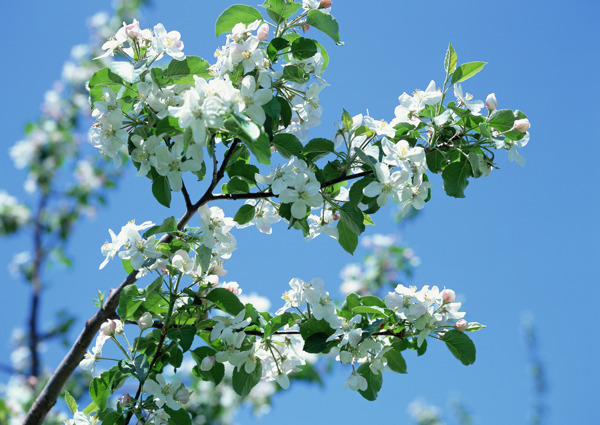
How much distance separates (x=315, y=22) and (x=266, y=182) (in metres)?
0.49

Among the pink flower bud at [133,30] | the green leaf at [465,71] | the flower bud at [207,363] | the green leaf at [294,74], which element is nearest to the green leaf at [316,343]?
the flower bud at [207,363]

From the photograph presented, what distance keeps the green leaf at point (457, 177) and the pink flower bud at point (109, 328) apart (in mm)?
1050

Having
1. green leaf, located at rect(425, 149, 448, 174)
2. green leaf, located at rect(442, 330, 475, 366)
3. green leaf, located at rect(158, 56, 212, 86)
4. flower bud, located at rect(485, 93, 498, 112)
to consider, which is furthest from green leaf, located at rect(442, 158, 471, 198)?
green leaf, located at rect(158, 56, 212, 86)

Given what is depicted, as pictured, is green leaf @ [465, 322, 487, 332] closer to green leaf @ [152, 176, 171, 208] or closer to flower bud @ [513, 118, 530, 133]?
flower bud @ [513, 118, 530, 133]

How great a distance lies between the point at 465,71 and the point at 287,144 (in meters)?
0.56

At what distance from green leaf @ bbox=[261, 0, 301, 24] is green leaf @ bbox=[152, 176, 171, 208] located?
56cm

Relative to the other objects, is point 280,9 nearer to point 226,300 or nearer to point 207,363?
point 226,300

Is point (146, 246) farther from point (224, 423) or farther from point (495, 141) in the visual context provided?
point (224, 423)

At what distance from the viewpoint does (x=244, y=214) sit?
1797 mm

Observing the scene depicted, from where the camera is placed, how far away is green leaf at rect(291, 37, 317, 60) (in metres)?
1.65

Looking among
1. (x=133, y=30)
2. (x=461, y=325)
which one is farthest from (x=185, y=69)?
(x=461, y=325)

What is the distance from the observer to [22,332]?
5961 mm

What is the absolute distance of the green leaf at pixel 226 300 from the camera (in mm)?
1686

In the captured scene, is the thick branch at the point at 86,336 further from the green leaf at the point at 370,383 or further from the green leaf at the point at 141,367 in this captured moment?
the green leaf at the point at 370,383
